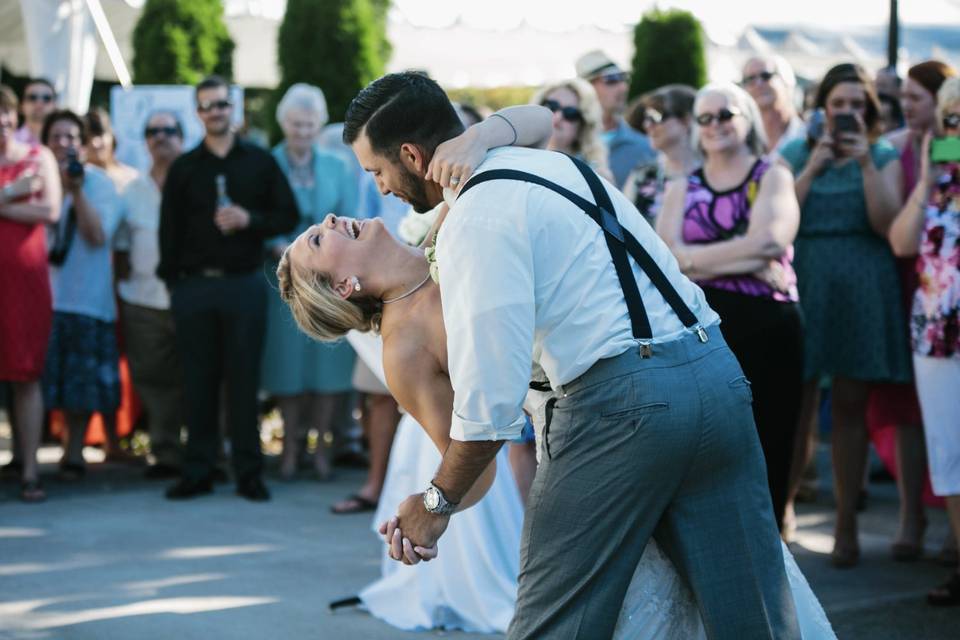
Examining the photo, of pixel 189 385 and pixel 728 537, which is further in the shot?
pixel 189 385

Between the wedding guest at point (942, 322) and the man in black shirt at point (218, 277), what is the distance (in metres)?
3.85

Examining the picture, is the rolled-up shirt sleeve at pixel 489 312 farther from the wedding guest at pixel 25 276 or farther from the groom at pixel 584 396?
the wedding guest at pixel 25 276

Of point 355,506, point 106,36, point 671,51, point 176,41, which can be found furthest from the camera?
point 671,51

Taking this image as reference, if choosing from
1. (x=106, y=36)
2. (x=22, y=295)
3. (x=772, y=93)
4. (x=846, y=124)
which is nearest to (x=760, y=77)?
(x=772, y=93)

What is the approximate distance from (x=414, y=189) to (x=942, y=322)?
312 centimetres

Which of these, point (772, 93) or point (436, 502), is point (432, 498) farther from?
point (772, 93)

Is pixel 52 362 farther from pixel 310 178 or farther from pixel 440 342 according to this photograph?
pixel 440 342

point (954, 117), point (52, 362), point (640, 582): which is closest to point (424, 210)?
point (640, 582)

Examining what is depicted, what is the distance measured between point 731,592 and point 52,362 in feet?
20.6

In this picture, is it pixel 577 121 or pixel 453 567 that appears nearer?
pixel 453 567

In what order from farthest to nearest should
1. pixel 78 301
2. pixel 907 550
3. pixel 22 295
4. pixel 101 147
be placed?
pixel 101 147 < pixel 78 301 < pixel 22 295 < pixel 907 550

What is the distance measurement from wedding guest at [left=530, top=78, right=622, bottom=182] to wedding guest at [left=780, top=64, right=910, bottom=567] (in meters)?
0.97

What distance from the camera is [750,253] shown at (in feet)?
17.3

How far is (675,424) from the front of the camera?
275 centimetres
